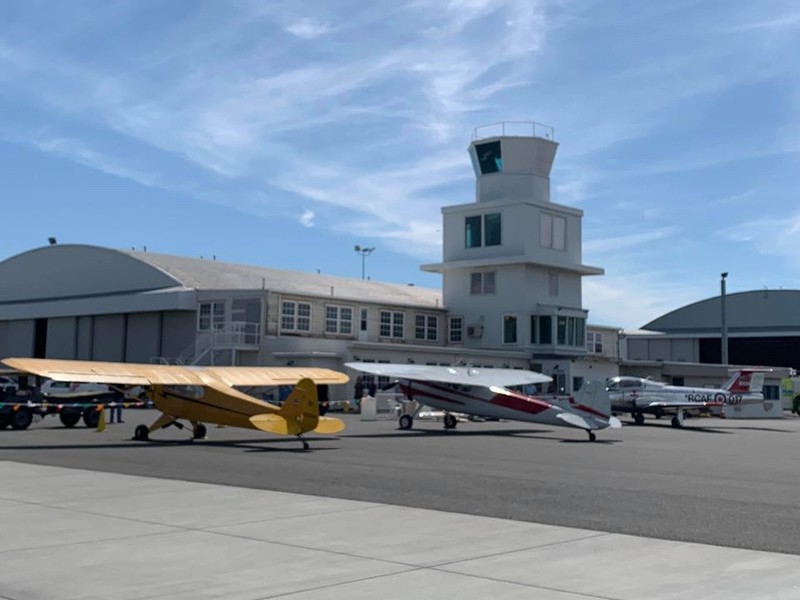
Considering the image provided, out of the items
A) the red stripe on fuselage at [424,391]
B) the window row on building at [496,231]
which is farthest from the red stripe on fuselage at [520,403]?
the window row on building at [496,231]

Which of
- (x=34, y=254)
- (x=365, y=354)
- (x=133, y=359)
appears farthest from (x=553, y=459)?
(x=34, y=254)

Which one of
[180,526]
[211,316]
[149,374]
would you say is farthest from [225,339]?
[180,526]

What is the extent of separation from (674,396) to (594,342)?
31.0 metres

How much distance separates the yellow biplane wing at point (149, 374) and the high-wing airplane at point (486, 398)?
249 centimetres

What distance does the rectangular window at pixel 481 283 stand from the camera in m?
61.3

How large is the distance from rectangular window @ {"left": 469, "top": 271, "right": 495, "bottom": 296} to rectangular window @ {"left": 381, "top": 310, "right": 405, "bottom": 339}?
6.19 meters

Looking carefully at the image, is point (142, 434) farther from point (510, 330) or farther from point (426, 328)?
point (510, 330)

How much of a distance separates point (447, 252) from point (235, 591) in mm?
56390

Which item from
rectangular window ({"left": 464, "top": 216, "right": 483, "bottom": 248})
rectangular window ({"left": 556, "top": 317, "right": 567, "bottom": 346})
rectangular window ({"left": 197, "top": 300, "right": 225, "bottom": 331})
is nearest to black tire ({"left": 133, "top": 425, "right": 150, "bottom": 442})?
rectangular window ({"left": 197, "top": 300, "right": 225, "bottom": 331})

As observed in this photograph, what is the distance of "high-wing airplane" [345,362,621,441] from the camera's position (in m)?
29.0

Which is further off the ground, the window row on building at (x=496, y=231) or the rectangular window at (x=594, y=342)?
the window row on building at (x=496, y=231)

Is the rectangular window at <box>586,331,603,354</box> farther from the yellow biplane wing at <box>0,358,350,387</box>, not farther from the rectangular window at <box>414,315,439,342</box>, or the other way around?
the yellow biplane wing at <box>0,358,350,387</box>

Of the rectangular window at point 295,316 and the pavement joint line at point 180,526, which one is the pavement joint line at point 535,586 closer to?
the pavement joint line at point 180,526

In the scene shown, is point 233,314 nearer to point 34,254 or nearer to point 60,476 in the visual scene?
A: point 34,254
